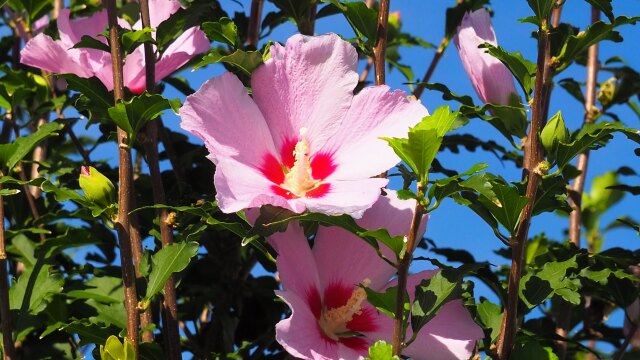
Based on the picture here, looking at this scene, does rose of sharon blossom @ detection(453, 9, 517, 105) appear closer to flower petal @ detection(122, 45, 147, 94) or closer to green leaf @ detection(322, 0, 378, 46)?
green leaf @ detection(322, 0, 378, 46)

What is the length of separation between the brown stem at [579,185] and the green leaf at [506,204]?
652mm

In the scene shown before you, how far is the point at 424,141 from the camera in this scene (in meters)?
1.32

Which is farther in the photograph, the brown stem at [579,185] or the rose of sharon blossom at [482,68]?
the brown stem at [579,185]

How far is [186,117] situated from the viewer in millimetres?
1438

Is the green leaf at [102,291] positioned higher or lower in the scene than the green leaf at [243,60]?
lower

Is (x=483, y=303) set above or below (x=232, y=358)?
above

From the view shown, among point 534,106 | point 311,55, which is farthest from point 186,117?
point 534,106

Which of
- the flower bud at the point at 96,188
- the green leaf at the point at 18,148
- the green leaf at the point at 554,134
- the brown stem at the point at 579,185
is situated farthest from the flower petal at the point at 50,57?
the brown stem at the point at 579,185

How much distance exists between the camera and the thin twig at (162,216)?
1751 mm

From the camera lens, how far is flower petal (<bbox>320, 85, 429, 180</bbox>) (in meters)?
1.53

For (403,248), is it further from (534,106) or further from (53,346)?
(53,346)

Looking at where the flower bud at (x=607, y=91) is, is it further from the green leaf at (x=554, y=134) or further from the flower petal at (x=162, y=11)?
the flower petal at (x=162, y=11)

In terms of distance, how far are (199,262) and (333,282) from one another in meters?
0.88

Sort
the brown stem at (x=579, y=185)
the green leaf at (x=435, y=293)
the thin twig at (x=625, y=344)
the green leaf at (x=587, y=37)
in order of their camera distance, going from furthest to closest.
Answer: the brown stem at (x=579, y=185)
the thin twig at (x=625, y=344)
the green leaf at (x=587, y=37)
the green leaf at (x=435, y=293)
